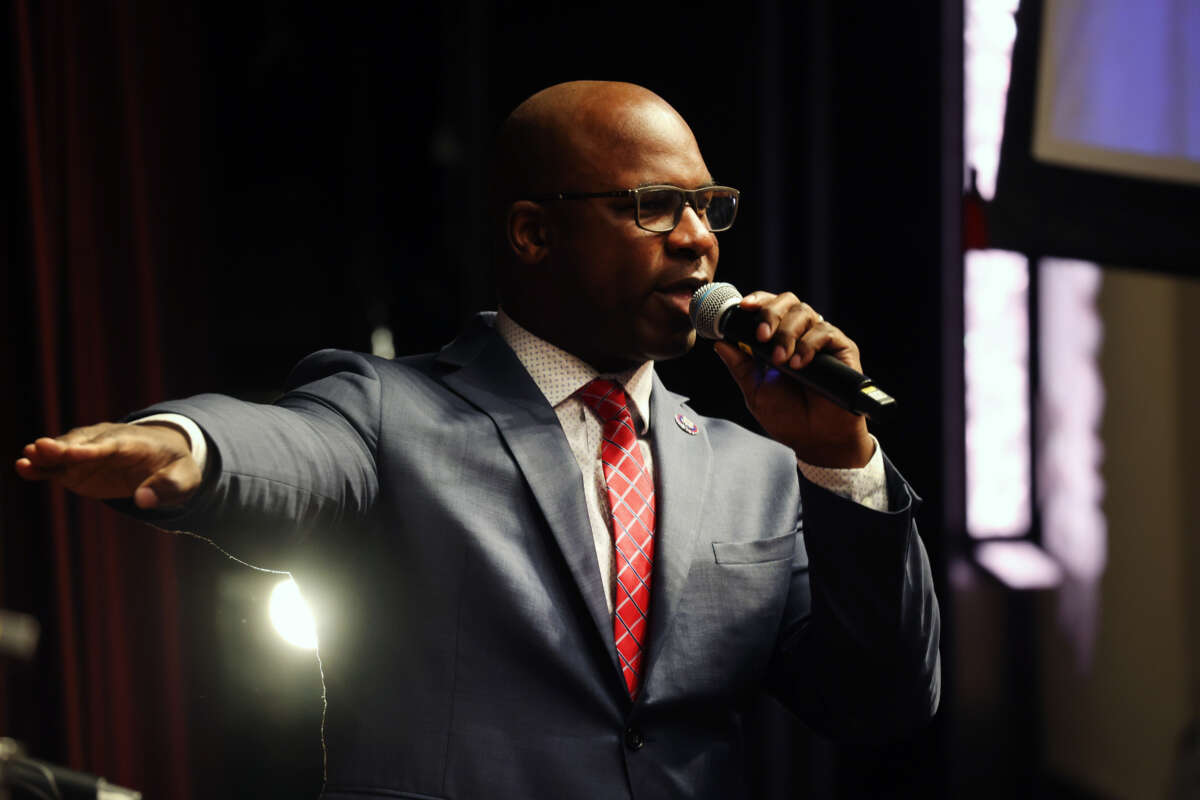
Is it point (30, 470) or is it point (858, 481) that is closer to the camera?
point (30, 470)

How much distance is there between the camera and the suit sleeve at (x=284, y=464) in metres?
0.93

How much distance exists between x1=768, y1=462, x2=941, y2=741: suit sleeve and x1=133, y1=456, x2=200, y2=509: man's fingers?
25.2 inches

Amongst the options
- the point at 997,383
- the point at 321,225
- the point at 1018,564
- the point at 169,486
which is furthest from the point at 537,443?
the point at 1018,564

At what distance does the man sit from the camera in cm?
114

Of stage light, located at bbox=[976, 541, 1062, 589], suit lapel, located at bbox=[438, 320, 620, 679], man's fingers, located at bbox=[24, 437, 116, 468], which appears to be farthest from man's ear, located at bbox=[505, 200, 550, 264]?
stage light, located at bbox=[976, 541, 1062, 589]

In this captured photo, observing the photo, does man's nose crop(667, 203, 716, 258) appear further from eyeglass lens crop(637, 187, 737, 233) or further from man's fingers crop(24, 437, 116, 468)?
man's fingers crop(24, 437, 116, 468)

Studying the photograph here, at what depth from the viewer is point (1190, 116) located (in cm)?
247

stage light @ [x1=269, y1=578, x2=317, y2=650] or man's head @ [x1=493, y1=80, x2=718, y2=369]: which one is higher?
man's head @ [x1=493, y1=80, x2=718, y2=369]

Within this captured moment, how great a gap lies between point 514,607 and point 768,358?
1.23 feet

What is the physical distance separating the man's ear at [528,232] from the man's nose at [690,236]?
165mm

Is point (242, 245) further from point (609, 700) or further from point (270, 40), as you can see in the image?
point (609, 700)

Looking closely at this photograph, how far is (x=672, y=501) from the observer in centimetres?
126

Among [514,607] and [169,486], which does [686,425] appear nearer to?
[514,607]

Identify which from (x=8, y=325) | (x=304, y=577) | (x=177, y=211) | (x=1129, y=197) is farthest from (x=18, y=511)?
(x=1129, y=197)
